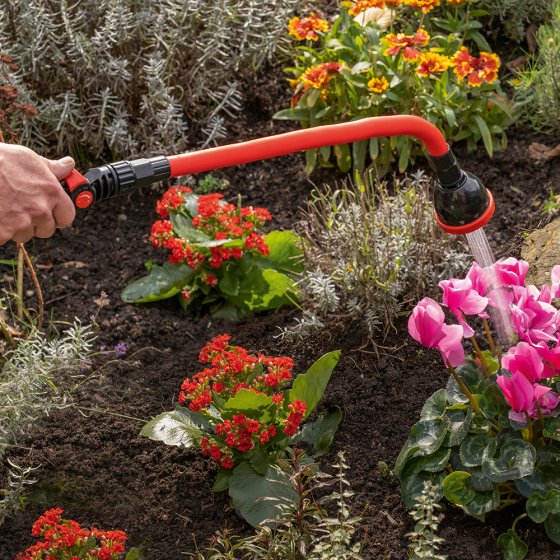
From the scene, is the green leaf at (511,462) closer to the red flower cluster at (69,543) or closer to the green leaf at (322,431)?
the green leaf at (322,431)

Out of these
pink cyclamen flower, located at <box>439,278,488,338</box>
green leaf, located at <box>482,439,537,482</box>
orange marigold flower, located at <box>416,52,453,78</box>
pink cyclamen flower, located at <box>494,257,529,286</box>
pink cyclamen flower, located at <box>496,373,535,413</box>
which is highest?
pink cyclamen flower, located at <box>439,278,488,338</box>

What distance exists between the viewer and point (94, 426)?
11.4 ft

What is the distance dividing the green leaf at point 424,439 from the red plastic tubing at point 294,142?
837 mm

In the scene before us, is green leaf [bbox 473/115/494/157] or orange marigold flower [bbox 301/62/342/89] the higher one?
orange marigold flower [bbox 301/62/342/89]

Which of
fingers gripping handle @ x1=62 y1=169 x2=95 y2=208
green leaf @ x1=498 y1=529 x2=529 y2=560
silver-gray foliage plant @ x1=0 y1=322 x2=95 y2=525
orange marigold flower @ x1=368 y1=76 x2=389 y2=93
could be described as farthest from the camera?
orange marigold flower @ x1=368 y1=76 x2=389 y2=93

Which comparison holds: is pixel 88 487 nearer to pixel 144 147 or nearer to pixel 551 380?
pixel 551 380

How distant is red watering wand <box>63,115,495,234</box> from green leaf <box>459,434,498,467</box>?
0.62 meters

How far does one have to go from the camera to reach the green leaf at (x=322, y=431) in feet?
10.7

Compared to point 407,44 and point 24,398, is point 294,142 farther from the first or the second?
point 407,44

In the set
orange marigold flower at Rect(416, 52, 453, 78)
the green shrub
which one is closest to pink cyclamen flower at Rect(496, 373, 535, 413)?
orange marigold flower at Rect(416, 52, 453, 78)

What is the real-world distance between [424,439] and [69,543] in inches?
41.4

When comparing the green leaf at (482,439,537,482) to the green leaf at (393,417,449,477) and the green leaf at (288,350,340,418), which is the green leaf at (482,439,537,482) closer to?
the green leaf at (393,417,449,477)

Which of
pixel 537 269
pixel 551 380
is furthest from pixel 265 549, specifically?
pixel 537 269

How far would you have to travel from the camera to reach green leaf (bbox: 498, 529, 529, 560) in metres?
2.81
